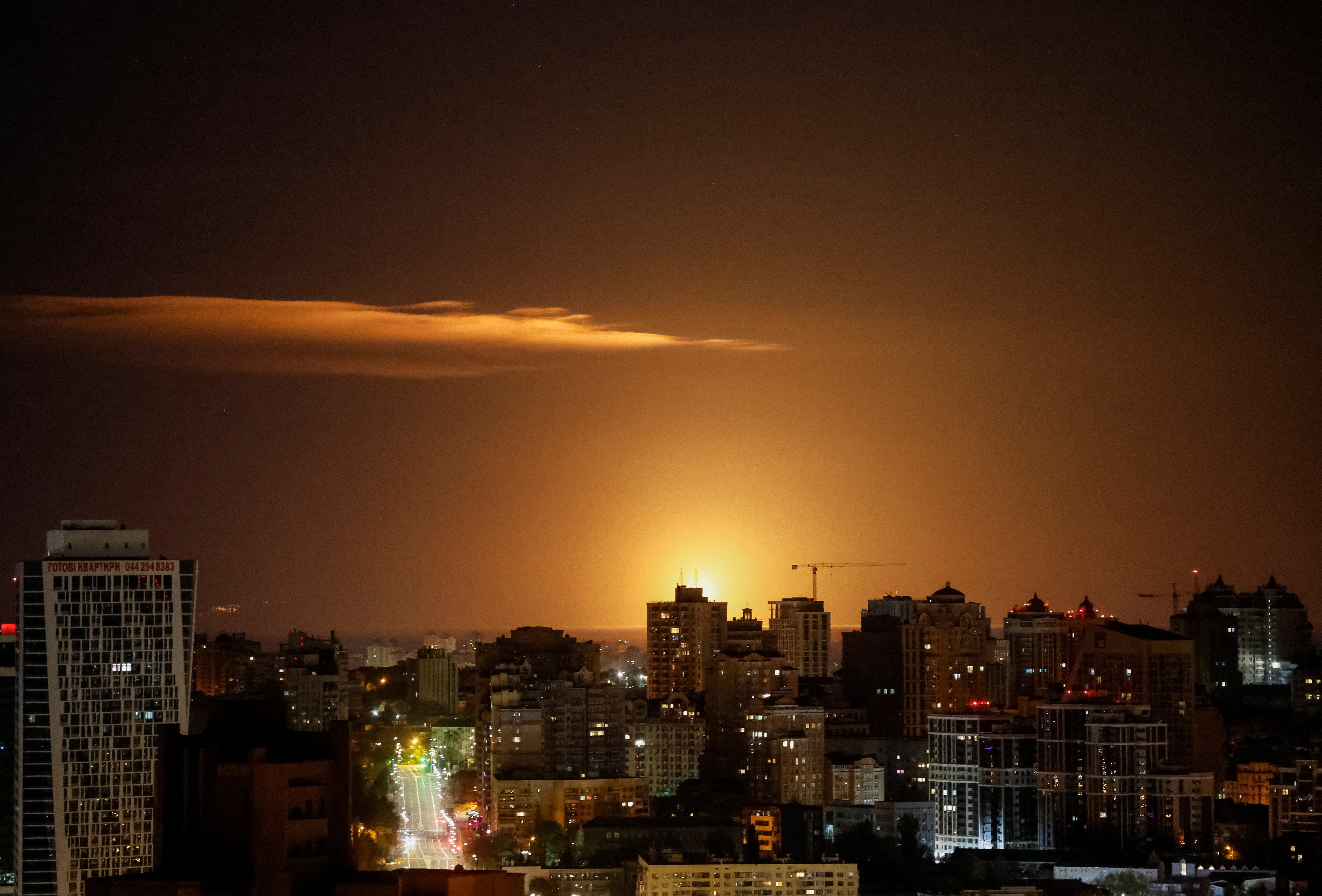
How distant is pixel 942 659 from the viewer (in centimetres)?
5212

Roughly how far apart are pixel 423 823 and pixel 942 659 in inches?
593

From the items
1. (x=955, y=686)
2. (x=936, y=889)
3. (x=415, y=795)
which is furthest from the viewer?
(x=955, y=686)

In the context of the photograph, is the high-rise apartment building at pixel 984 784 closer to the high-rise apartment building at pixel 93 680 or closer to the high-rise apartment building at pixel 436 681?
the high-rise apartment building at pixel 93 680

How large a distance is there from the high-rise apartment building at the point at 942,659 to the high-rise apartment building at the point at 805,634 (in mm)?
7924

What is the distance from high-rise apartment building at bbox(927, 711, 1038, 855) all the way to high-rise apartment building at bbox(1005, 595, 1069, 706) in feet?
17.2

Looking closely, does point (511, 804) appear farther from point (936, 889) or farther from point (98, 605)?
point (98, 605)

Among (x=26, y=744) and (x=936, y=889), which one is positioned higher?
(x=26, y=744)

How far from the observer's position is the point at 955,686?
51625 millimetres

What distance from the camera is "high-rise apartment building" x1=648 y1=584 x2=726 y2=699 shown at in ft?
187

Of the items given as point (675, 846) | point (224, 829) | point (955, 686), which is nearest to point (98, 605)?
point (675, 846)

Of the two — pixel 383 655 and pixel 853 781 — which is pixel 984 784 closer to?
pixel 853 781

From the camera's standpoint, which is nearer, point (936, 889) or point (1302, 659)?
point (936, 889)

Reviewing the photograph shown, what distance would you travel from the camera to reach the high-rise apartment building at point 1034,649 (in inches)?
1981

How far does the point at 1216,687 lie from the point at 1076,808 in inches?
459
